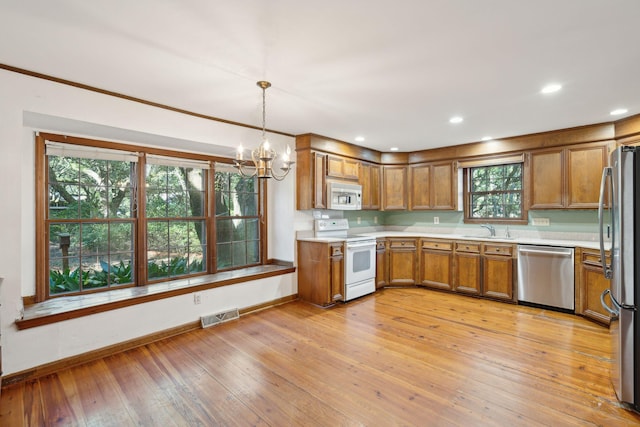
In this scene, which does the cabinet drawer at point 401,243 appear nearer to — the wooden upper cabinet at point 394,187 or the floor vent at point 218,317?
the wooden upper cabinet at point 394,187

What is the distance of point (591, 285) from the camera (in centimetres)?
368

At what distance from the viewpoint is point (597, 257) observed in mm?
3566

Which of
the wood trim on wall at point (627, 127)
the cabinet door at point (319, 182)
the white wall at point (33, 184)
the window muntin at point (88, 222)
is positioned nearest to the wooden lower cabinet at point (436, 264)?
the cabinet door at point (319, 182)

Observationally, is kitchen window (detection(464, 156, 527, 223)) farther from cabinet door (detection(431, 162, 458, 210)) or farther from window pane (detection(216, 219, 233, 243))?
window pane (detection(216, 219, 233, 243))

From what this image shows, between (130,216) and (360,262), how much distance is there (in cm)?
308

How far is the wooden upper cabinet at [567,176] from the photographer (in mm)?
3977

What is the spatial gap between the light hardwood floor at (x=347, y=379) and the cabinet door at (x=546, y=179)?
5.17 ft

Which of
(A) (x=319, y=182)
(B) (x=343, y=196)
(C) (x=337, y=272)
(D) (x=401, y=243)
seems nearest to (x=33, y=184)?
(A) (x=319, y=182)

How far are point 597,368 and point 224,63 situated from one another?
3.91m

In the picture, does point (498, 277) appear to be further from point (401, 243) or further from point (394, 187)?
point (394, 187)

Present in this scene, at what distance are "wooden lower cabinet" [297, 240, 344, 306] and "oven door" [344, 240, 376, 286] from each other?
0.10 metres

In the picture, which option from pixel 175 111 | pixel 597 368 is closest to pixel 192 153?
pixel 175 111

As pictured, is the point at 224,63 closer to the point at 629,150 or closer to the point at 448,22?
the point at 448,22

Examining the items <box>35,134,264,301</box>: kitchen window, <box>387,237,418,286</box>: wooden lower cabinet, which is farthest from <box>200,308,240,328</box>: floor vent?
<box>387,237,418,286</box>: wooden lower cabinet
